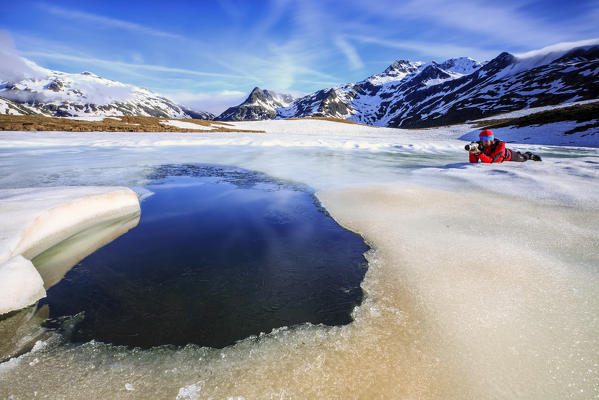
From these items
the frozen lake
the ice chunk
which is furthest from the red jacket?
the ice chunk

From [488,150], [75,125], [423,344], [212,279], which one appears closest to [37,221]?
[212,279]

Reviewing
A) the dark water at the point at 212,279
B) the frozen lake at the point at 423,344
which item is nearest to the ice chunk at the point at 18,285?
the dark water at the point at 212,279

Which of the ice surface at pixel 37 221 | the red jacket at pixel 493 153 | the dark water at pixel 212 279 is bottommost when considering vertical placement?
the dark water at pixel 212 279

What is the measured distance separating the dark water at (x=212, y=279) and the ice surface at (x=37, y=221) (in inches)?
9.7

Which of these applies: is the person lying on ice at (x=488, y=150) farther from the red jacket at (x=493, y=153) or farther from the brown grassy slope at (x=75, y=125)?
the brown grassy slope at (x=75, y=125)

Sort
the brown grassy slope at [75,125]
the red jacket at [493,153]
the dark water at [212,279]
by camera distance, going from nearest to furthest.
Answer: the dark water at [212,279], the red jacket at [493,153], the brown grassy slope at [75,125]

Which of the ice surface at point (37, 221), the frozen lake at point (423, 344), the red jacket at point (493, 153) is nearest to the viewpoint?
the frozen lake at point (423, 344)

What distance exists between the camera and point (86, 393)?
155 cm

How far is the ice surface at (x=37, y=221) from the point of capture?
2266 millimetres

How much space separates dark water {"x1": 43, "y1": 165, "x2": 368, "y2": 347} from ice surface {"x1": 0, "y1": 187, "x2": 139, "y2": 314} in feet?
0.81

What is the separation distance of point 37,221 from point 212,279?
234 cm

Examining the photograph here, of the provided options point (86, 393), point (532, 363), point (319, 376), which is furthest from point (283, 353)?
point (532, 363)

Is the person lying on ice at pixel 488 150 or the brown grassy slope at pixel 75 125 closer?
the person lying on ice at pixel 488 150

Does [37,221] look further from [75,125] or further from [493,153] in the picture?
[75,125]
